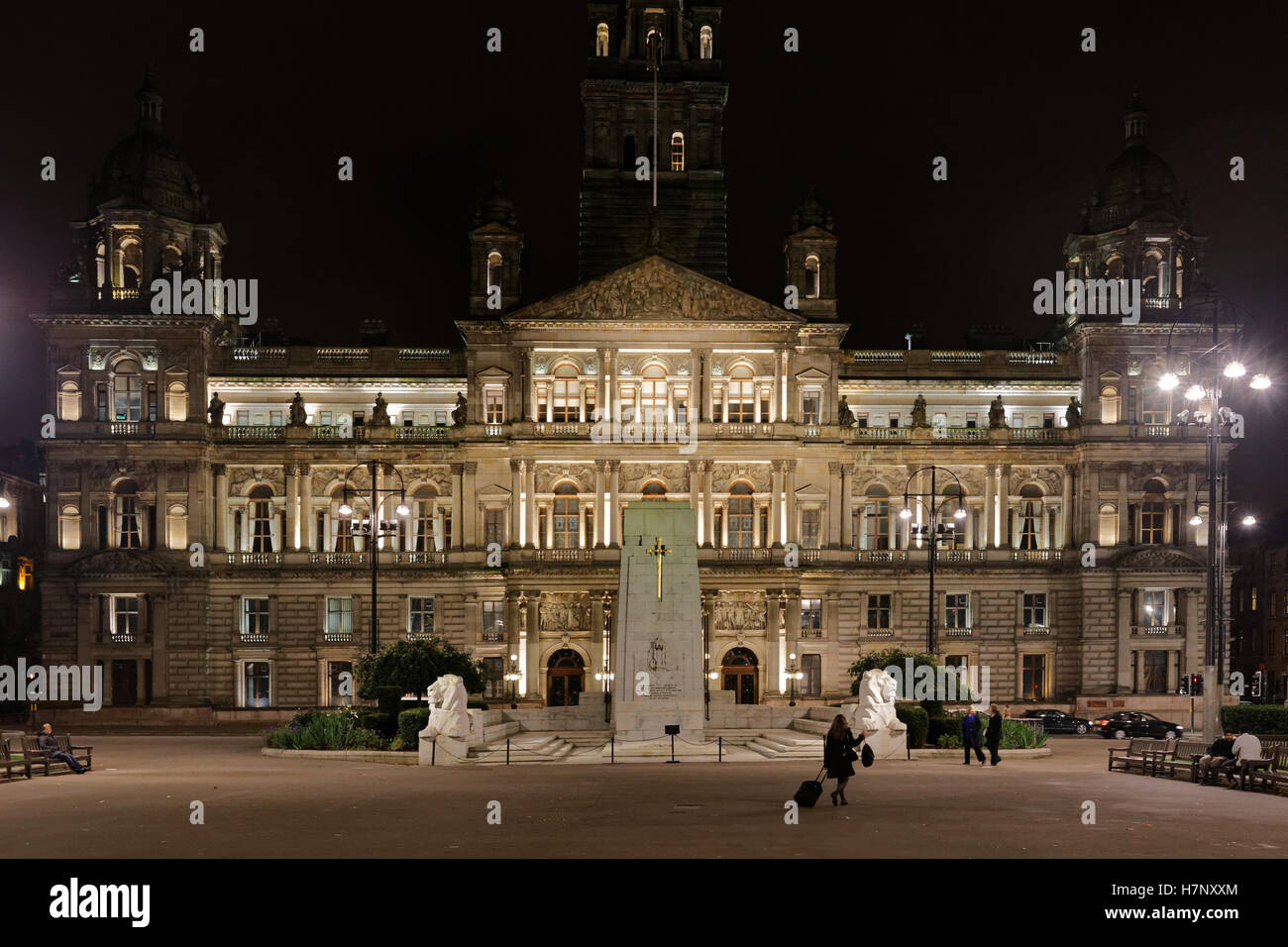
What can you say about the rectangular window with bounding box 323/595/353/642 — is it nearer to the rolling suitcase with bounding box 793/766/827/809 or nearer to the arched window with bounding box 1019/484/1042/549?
the arched window with bounding box 1019/484/1042/549

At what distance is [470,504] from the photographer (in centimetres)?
7500

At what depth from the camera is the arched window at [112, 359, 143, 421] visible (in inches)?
2955

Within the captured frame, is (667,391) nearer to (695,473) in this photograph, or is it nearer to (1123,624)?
(695,473)

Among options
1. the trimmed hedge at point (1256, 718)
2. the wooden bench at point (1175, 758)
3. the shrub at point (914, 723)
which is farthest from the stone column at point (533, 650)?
the wooden bench at point (1175, 758)

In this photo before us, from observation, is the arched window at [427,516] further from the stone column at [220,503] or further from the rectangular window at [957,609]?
the rectangular window at [957,609]

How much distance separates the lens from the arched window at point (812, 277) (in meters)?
77.2

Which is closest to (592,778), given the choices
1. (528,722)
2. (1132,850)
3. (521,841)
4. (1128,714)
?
(521,841)

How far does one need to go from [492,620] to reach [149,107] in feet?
109

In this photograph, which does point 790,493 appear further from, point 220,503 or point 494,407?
point 220,503

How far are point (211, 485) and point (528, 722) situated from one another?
28.0 m

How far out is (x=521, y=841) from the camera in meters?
23.4

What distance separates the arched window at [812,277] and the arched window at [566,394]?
1334 cm

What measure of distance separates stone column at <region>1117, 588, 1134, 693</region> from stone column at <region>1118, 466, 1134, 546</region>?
297 cm

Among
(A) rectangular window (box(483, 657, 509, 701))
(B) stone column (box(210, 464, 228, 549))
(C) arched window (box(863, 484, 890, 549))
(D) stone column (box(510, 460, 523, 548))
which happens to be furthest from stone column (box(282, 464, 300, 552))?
(C) arched window (box(863, 484, 890, 549))
